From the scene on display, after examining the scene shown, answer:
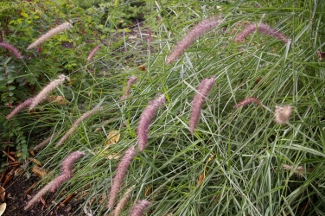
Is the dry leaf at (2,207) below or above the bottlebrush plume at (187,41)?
below

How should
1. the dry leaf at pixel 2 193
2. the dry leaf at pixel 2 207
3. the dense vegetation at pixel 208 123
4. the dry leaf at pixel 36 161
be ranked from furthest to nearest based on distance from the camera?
the dry leaf at pixel 36 161 → the dry leaf at pixel 2 193 → the dry leaf at pixel 2 207 → the dense vegetation at pixel 208 123

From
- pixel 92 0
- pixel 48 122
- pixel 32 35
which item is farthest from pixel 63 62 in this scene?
pixel 92 0

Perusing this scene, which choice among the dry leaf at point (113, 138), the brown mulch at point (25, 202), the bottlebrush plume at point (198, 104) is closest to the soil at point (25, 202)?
the brown mulch at point (25, 202)

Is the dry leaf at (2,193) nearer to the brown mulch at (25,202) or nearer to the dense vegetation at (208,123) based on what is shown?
the brown mulch at (25,202)

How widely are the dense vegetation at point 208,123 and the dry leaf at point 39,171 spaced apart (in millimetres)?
65

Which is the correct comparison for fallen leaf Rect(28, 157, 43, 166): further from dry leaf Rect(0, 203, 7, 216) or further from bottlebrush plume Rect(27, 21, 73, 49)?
bottlebrush plume Rect(27, 21, 73, 49)

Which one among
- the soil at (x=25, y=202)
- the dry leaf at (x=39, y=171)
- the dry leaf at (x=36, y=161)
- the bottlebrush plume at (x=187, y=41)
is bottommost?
the soil at (x=25, y=202)

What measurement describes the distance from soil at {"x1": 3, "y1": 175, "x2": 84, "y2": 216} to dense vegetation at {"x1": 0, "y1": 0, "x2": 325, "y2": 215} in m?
0.09

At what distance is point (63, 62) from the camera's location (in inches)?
119

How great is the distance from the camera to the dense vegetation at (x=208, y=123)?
1851 mm

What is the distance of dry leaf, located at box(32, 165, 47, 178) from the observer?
2.54m

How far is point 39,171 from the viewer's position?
8.39 ft

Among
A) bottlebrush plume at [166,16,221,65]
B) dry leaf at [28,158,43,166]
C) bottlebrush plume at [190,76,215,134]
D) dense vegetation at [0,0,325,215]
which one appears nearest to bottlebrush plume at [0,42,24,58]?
dense vegetation at [0,0,325,215]

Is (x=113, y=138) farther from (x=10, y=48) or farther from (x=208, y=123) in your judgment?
(x=10, y=48)
